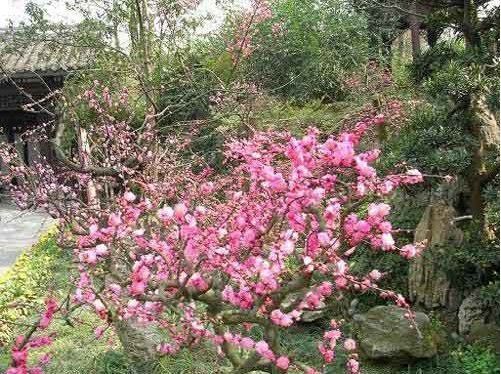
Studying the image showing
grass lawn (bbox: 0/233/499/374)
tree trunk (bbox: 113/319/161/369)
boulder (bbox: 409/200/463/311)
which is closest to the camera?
grass lawn (bbox: 0/233/499/374)

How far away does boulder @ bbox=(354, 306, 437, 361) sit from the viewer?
18.2ft

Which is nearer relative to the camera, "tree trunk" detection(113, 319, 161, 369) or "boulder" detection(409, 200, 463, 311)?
"tree trunk" detection(113, 319, 161, 369)

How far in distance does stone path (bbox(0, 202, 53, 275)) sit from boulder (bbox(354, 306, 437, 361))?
652 centimetres

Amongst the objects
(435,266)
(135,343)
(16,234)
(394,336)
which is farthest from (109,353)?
(16,234)

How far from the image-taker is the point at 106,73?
10844 mm

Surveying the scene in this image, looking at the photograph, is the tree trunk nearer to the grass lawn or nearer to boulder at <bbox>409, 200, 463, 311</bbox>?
the grass lawn

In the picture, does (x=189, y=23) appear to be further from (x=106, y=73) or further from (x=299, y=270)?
(x=299, y=270)

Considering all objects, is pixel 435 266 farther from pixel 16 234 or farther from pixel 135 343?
pixel 16 234

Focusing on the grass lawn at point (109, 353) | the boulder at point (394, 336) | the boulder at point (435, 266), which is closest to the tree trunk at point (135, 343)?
the grass lawn at point (109, 353)

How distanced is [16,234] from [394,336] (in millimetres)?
9773

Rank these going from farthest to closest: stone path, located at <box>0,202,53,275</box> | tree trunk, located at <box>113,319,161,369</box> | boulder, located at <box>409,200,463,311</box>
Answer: stone path, located at <box>0,202,53,275</box> → boulder, located at <box>409,200,463,311</box> → tree trunk, located at <box>113,319,161,369</box>

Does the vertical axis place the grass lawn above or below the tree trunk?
below

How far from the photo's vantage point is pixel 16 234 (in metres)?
12.9

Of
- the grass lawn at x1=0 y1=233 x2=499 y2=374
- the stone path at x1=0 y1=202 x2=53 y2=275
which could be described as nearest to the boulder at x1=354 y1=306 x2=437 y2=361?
A: the grass lawn at x1=0 y1=233 x2=499 y2=374
